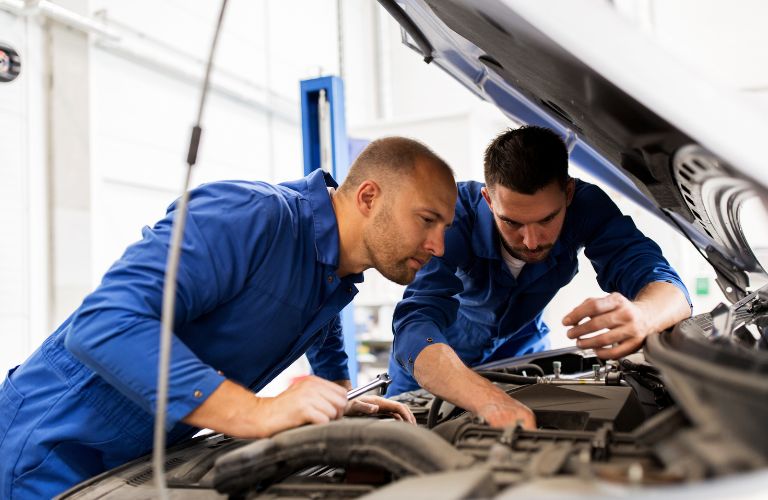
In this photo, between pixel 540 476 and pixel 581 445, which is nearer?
pixel 540 476

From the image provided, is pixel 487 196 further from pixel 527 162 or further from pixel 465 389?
pixel 465 389

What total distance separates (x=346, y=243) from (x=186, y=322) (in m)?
0.39

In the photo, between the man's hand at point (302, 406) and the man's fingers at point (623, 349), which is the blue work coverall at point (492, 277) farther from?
the man's hand at point (302, 406)

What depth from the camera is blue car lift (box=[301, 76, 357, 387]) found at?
2.75 m

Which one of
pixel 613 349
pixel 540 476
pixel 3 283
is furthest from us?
pixel 3 283

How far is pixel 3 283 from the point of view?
9.65 feet

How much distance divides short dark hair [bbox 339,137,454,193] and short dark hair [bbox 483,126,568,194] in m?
0.21

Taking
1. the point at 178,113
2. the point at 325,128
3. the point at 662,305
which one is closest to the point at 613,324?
the point at 662,305

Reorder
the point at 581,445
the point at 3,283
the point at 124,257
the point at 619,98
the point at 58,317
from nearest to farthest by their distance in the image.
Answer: the point at 581,445 → the point at 619,98 → the point at 124,257 → the point at 3,283 → the point at 58,317

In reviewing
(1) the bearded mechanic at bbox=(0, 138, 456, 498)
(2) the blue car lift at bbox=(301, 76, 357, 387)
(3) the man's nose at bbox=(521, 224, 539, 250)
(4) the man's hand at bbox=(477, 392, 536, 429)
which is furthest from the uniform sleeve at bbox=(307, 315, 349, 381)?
(2) the blue car lift at bbox=(301, 76, 357, 387)

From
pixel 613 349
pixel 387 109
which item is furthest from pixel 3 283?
pixel 387 109

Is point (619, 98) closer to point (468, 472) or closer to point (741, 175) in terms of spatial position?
point (741, 175)

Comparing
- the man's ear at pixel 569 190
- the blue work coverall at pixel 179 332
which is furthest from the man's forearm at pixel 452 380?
the man's ear at pixel 569 190

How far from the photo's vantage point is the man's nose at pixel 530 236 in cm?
152
